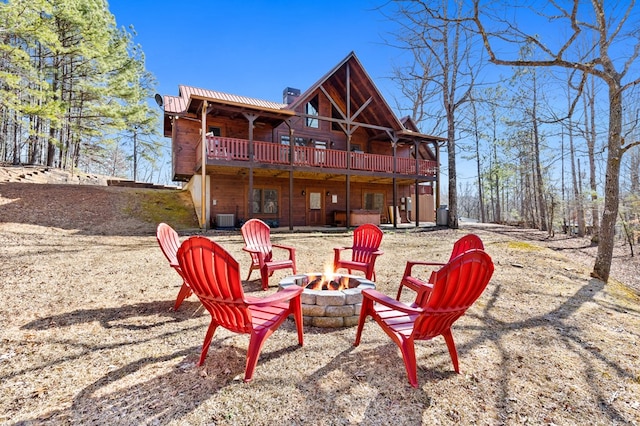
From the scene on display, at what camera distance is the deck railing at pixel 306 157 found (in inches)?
443

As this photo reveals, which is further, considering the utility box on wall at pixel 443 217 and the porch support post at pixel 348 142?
the utility box on wall at pixel 443 217

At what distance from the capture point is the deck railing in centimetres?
1126

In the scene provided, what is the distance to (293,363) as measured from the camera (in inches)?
A: 104

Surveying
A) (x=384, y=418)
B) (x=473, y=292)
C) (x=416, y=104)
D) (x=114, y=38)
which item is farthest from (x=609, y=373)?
(x=114, y=38)

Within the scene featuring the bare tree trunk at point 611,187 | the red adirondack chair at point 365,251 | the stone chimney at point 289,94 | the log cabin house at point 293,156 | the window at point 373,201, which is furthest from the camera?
the stone chimney at point 289,94

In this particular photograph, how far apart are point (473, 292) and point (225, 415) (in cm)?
197

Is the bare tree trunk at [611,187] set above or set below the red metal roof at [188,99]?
below

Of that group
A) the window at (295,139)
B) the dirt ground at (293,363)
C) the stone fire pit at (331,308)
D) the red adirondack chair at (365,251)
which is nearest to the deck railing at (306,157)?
the window at (295,139)

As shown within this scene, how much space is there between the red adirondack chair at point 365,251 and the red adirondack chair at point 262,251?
787 mm

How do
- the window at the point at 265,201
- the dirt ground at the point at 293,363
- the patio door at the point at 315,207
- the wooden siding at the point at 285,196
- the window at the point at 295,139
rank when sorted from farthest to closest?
the patio door at the point at 315,207, the window at the point at 295,139, the window at the point at 265,201, the wooden siding at the point at 285,196, the dirt ground at the point at 293,363

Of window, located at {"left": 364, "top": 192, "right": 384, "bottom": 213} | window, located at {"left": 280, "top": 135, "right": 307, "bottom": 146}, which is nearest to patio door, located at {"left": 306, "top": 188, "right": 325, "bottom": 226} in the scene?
window, located at {"left": 280, "top": 135, "right": 307, "bottom": 146}

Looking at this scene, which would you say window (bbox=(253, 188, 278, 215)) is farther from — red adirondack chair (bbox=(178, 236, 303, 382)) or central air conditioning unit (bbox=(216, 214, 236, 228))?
red adirondack chair (bbox=(178, 236, 303, 382))

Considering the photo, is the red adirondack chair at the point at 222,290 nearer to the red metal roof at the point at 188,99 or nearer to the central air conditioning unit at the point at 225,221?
the central air conditioning unit at the point at 225,221

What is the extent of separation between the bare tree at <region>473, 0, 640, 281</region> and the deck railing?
7539 mm
